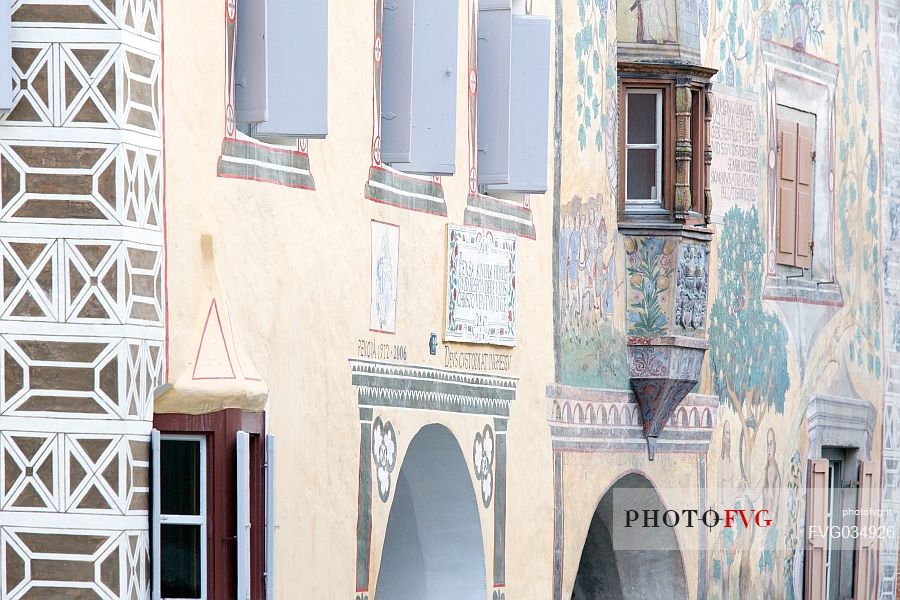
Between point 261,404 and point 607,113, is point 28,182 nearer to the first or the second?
point 261,404

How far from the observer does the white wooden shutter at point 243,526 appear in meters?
9.36

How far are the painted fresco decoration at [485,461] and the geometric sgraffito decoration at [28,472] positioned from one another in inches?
178

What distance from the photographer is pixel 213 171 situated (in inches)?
380

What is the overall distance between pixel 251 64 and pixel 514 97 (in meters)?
3.22

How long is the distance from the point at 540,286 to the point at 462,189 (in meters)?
1.37

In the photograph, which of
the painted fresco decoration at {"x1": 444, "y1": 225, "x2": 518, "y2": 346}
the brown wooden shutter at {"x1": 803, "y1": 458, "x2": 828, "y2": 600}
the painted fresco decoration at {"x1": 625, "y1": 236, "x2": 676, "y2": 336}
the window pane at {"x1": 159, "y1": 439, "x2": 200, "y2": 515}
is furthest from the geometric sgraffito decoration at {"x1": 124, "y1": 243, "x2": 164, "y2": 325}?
the brown wooden shutter at {"x1": 803, "y1": 458, "x2": 828, "y2": 600}

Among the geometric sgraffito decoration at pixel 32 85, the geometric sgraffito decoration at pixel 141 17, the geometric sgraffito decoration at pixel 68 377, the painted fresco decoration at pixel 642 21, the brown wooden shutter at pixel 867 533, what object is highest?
the painted fresco decoration at pixel 642 21

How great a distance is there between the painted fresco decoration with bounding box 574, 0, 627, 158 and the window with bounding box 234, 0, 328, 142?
4767mm

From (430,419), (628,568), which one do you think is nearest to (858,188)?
(628,568)

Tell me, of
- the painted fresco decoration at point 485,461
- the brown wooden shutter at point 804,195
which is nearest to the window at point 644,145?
the brown wooden shutter at point 804,195

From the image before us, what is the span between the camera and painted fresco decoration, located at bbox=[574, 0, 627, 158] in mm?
14555

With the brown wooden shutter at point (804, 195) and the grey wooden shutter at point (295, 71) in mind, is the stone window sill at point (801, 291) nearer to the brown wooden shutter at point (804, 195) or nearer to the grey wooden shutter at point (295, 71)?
the brown wooden shutter at point (804, 195)

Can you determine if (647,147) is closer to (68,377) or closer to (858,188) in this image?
(858,188)

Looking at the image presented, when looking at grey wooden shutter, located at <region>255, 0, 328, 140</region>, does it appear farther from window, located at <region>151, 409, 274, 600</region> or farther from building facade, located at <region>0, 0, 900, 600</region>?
window, located at <region>151, 409, 274, 600</region>
